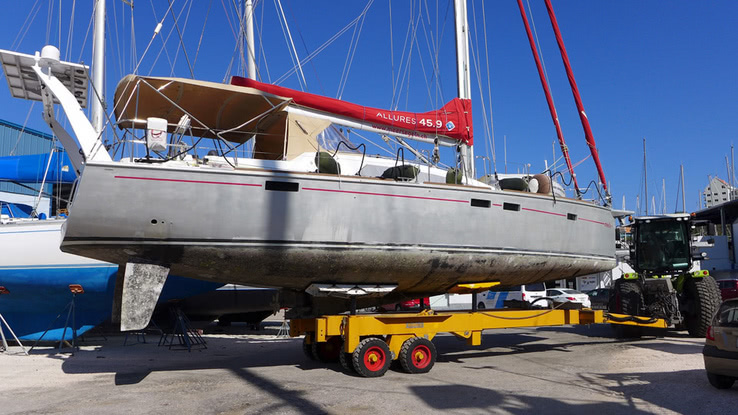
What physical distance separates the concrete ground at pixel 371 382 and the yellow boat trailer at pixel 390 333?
8.8 inches

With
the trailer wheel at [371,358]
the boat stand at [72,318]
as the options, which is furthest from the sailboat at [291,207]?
the boat stand at [72,318]

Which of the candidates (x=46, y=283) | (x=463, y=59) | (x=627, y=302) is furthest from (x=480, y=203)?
(x=46, y=283)

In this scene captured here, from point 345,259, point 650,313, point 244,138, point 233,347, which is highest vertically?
point 244,138

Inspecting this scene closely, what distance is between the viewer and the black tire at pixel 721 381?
18.0 ft

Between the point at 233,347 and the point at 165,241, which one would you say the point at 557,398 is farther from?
the point at 233,347

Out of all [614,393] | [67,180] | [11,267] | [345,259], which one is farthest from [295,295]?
[67,180]

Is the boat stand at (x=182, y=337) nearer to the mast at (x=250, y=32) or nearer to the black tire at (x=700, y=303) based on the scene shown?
the mast at (x=250, y=32)

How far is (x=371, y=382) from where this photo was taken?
6.47 m

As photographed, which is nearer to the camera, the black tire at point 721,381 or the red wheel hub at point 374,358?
the black tire at point 721,381

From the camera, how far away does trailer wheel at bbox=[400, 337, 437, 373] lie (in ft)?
23.1

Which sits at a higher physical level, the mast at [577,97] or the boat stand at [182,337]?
the mast at [577,97]

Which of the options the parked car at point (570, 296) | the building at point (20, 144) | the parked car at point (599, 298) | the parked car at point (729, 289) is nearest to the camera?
the parked car at point (729, 289)

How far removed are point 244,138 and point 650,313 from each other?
7813 mm

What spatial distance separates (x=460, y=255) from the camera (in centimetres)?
738
